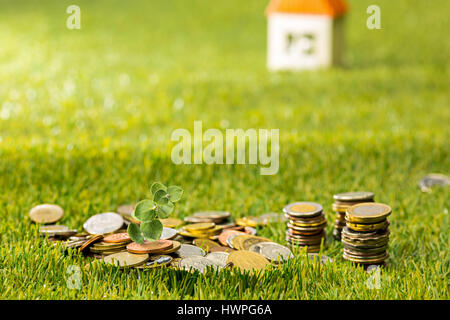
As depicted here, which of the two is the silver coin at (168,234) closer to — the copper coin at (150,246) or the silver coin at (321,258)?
the copper coin at (150,246)

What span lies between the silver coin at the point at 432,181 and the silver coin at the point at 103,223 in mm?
2859

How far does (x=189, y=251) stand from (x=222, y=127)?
3640 mm

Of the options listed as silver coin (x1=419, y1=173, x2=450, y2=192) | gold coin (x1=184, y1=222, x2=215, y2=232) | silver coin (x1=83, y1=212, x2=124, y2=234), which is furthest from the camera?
silver coin (x1=419, y1=173, x2=450, y2=192)

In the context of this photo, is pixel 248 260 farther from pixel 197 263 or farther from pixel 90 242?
pixel 90 242

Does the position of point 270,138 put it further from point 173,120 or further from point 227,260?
point 227,260

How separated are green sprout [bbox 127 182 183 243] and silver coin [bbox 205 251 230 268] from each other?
14.8 inches

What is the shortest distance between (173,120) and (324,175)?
2511 mm

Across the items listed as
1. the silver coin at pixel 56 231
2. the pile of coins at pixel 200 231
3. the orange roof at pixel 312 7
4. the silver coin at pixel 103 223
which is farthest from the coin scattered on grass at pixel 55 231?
the orange roof at pixel 312 7

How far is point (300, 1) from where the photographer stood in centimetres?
1034

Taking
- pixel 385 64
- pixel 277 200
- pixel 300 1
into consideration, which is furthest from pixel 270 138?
pixel 385 64

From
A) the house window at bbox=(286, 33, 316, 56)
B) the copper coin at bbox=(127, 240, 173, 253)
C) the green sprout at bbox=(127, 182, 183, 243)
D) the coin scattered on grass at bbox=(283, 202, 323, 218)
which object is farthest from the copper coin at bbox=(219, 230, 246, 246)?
the house window at bbox=(286, 33, 316, 56)

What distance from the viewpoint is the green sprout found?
362 centimetres

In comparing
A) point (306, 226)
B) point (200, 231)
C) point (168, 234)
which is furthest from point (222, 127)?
point (168, 234)

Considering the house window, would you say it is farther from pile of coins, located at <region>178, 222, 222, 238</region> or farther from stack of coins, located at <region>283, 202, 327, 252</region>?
pile of coins, located at <region>178, 222, 222, 238</region>
